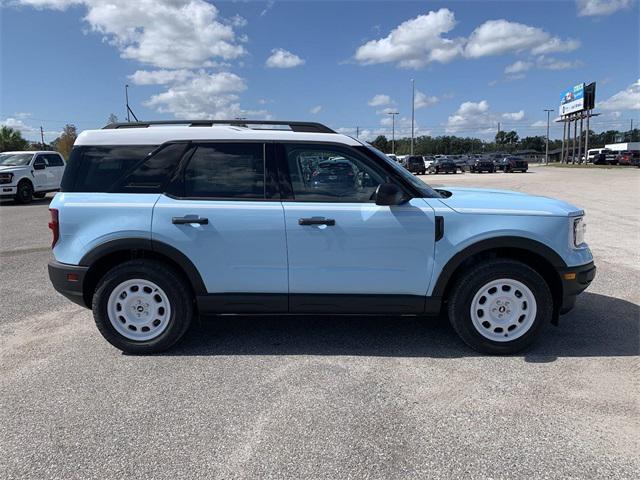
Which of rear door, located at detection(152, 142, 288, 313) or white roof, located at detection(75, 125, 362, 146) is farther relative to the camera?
white roof, located at detection(75, 125, 362, 146)

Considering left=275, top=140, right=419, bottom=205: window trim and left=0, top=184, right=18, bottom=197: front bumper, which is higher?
left=275, top=140, right=419, bottom=205: window trim

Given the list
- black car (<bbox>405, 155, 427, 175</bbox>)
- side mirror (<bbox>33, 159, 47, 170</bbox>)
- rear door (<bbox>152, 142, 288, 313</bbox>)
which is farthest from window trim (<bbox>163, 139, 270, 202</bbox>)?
black car (<bbox>405, 155, 427, 175</bbox>)

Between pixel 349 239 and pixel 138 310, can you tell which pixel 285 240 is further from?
pixel 138 310

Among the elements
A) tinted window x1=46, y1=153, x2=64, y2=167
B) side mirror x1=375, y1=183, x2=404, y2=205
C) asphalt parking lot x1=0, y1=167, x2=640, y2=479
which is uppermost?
tinted window x1=46, y1=153, x2=64, y2=167

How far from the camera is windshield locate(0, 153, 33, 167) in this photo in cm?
1761

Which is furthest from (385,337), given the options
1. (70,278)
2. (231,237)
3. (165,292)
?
(70,278)

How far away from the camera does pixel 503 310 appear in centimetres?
406

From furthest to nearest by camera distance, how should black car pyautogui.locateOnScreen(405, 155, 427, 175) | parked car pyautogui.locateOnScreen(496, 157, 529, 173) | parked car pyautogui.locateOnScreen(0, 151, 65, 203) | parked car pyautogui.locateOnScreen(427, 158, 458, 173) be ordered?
parked car pyautogui.locateOnScreen(427, 158, 458, 173)
parked car pyautogui.locateOnScreen(496, 157, 529, 173)
black car pyautogui.locateOnScreen(405, 155, 427, 175)
parked car pyautogui.locateOnScreen(0, 151, 65, 203)

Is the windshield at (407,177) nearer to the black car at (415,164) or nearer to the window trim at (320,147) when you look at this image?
the window trim at (320,147)

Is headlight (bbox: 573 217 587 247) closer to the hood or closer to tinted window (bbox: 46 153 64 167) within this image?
the hood

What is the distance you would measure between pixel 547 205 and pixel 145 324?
3578 mm

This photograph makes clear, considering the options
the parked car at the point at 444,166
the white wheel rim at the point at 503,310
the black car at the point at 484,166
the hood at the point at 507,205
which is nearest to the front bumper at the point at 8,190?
the hood at the point at 507,205

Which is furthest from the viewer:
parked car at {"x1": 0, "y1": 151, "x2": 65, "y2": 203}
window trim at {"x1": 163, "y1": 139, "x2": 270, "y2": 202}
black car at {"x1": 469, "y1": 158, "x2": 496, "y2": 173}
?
black car at {"x1": 469, "y1": 158, "x2": 496, "y2": 173}

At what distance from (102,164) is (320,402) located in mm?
2653
